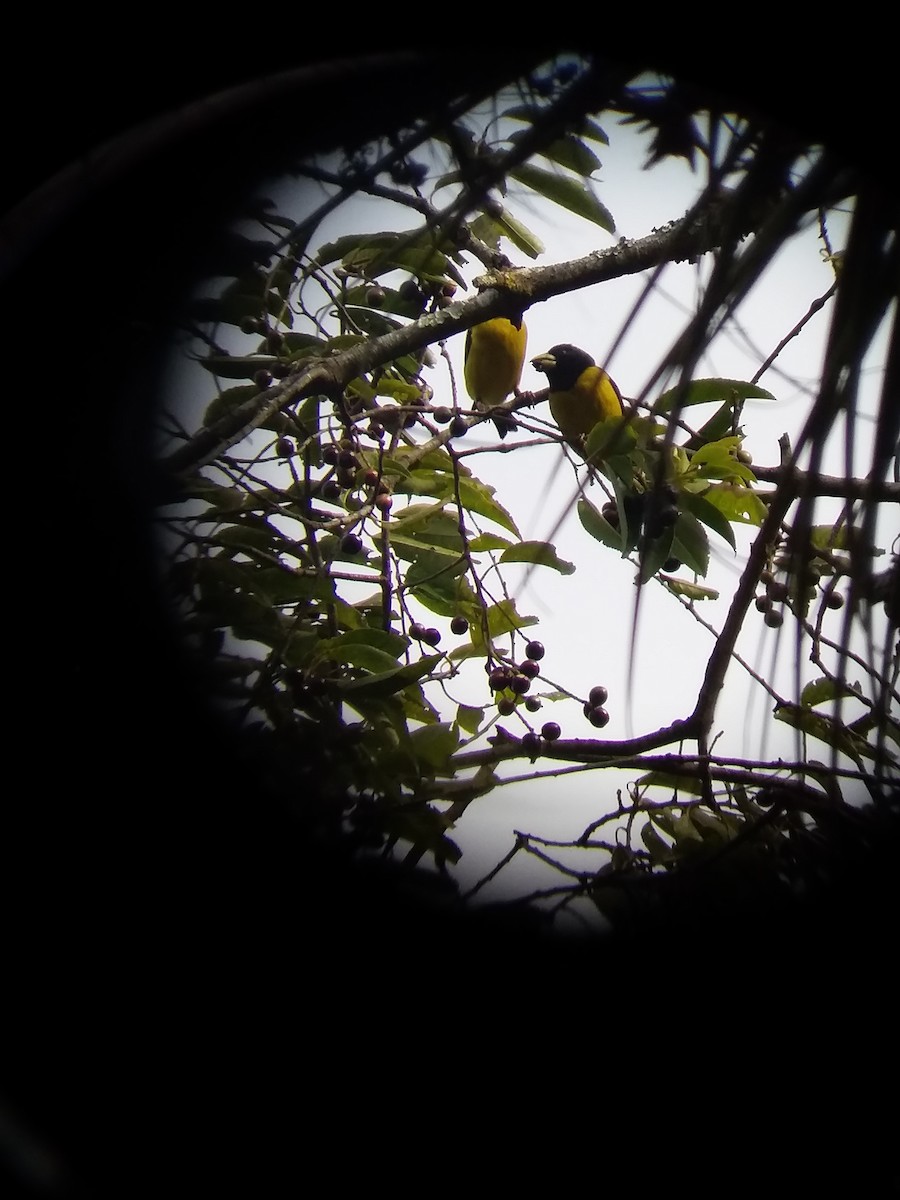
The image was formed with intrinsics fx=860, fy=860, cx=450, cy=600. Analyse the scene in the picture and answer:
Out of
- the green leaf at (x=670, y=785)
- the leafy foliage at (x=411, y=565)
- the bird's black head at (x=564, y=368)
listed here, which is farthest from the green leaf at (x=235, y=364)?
the bird's black head at (x=564, y=368)

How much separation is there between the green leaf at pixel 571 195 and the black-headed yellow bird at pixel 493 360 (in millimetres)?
2205

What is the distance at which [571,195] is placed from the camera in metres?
1.19

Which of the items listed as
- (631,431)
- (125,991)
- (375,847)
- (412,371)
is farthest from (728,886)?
(412,371)

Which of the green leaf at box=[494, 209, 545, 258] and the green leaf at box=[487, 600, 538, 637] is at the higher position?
the green leaf at box=[494, 209, 545, 258]

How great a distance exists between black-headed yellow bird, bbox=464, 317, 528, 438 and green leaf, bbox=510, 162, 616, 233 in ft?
7.23

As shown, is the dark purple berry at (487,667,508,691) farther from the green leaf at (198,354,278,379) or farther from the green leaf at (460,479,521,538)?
the green leaf at (198,354,278,379)

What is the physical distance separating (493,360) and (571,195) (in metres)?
2.33

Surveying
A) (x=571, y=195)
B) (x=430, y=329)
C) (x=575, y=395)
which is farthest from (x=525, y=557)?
(x=575, y=395)

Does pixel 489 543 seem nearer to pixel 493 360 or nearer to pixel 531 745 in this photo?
pixel 531 745

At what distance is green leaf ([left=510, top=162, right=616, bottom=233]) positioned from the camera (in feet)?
3.81

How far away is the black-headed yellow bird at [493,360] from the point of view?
346cm

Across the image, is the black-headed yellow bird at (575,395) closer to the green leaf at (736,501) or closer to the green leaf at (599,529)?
the green leaf at (736,501)

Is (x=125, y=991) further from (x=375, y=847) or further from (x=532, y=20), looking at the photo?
(x=532, y=20)

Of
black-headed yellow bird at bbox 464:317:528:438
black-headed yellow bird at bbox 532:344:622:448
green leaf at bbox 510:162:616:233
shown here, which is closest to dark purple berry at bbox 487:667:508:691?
green leaf at bbox 510:162:616:233
